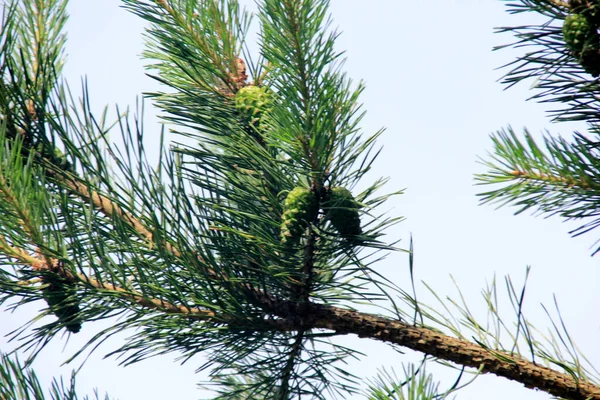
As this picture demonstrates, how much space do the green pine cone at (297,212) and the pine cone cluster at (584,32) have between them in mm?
456

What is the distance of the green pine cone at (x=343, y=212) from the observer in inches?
42.1

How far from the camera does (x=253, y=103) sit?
3.98 feet

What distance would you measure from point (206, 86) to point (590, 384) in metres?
0.82

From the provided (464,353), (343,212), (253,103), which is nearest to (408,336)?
(464,353)

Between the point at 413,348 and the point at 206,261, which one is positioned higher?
the point at 206,261

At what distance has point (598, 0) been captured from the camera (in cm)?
105

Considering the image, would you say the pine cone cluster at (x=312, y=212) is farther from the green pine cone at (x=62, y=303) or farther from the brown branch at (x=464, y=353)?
the green pine cone at (x=62, y=303)

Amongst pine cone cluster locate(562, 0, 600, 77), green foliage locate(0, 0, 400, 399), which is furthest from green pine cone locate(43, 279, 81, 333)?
pine cone cluster locate(562, 0, 600, 77)

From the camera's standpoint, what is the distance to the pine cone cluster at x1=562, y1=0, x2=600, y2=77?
104cm

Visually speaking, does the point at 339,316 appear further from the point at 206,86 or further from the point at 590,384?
the point at 206,86

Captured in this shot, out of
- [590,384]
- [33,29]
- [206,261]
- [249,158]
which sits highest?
[33,29]

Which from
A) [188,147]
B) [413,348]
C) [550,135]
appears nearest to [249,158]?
[188,147]

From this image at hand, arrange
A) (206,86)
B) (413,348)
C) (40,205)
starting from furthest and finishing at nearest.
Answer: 1. (206,86)
2. (413,348)
3. (40,205)

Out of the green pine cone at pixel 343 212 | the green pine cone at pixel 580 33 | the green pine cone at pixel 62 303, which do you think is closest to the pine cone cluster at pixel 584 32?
the green pine cone at pixel 580 33
